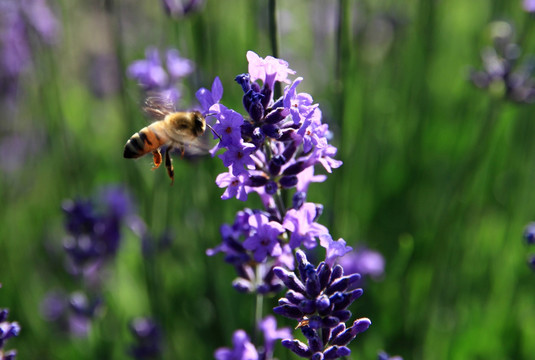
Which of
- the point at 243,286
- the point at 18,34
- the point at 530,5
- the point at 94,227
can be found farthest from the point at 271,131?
the point at 18,34

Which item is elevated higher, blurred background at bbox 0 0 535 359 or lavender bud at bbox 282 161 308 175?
lavender bud at bbox 282 161 308 175

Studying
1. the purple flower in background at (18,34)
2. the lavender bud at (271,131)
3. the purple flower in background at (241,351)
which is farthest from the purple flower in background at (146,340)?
the purple flower in background at (18,34)

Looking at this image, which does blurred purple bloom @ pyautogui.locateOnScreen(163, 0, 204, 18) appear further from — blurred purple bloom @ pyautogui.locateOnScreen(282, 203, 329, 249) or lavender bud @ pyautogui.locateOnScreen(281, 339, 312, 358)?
lavender bud @ pyautogui.locateOnScreen(281, 339, 312, 358)

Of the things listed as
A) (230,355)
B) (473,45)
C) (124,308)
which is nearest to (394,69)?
(473,45)

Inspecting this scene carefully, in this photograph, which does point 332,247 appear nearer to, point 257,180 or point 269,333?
point 257,180

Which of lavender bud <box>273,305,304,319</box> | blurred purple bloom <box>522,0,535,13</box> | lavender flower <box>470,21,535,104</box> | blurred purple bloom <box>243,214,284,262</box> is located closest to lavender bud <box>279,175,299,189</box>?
blurred purple bloom <box>243,214,284,262</box>

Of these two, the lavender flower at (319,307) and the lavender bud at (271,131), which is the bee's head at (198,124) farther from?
the lavender flower at (319,307)

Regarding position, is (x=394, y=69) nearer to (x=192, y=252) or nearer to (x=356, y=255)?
(x=356, y=255)
